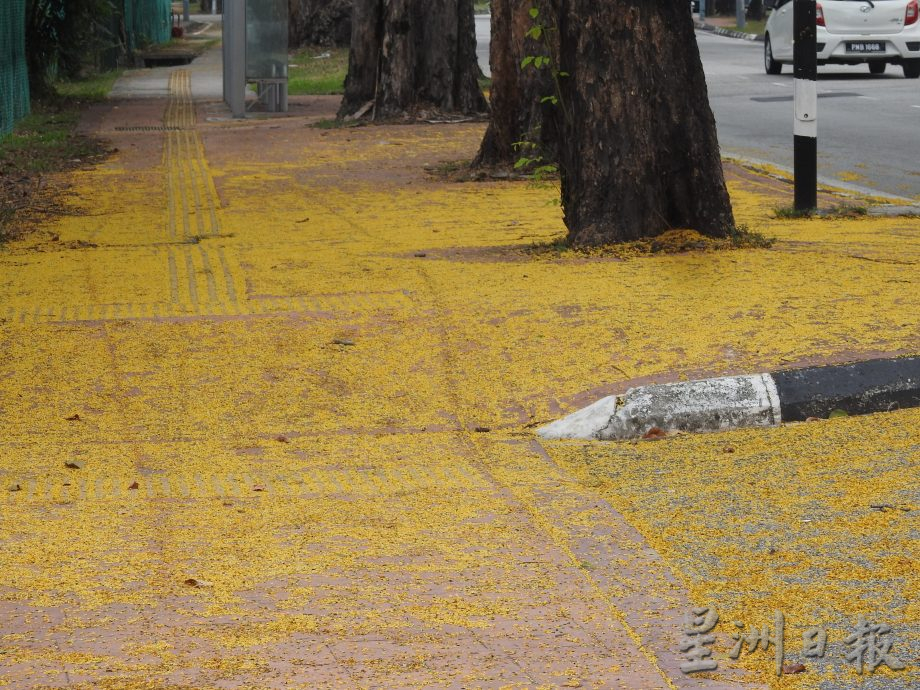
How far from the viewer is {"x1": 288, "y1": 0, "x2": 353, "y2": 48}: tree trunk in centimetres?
3878

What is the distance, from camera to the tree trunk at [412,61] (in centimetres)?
1922

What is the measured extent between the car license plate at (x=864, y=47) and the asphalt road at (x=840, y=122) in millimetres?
Answer: 512

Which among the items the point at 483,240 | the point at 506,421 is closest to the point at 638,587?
the point at 506,421

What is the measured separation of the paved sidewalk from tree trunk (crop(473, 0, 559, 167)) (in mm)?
2489

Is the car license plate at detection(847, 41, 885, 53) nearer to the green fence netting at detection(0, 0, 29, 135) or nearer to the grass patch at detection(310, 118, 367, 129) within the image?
the grass patch at detection(310, 118, 367, 129)

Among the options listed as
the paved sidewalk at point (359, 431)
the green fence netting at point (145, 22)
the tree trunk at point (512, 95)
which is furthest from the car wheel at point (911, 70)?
the green fence netting at point (145, 22)

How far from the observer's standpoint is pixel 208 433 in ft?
19.5

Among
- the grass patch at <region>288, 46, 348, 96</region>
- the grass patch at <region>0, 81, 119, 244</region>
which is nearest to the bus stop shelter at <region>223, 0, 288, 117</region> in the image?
the grass patch at <region>288, 46, 348, 96</region>

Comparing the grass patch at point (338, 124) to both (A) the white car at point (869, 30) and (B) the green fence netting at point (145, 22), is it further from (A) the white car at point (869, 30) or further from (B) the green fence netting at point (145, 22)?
(B) the green fence netting at point (145, 22)

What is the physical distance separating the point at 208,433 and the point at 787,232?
17.1 ft

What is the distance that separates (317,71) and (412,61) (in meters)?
13.3

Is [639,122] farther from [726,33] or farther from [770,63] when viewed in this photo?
[726,33]

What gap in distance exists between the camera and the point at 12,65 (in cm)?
1978

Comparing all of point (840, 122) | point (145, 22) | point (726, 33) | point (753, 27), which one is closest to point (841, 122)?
point (840, 122)
